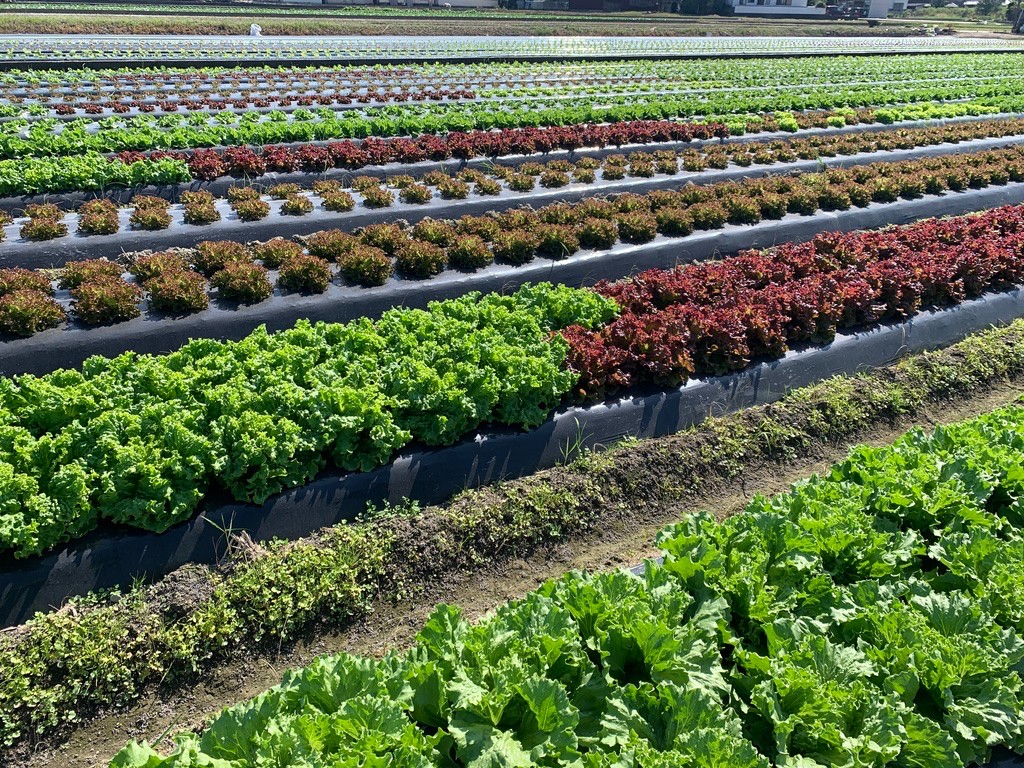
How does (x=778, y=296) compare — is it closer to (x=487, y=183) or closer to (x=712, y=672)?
(x=487, y=183)

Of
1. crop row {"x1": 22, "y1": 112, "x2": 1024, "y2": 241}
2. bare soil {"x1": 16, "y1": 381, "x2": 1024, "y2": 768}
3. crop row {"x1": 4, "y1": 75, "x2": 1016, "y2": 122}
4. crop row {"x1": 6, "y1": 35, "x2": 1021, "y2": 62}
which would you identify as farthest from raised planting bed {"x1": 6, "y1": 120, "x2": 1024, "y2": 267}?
crop row {"x1": 6, "y1": 35, "x2": 1021, "y2": 62}

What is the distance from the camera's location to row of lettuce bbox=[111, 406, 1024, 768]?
11.3 ft

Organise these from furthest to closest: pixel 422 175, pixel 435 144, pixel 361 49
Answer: pixel 361 49 → pixel 435 144 → pixel 422 175

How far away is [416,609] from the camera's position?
236 inches

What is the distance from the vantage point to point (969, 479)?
5641 mm

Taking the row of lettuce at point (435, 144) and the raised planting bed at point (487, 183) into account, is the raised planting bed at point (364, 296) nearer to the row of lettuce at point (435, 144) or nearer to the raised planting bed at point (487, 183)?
the raised planting bed at point (487, 183)

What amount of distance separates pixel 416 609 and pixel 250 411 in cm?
238

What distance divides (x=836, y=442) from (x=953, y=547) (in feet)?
11.8

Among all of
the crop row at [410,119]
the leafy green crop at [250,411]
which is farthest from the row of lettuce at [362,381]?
the crop row at [410,119]

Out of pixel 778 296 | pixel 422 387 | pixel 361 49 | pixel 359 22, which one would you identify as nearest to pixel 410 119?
pixel 778 296

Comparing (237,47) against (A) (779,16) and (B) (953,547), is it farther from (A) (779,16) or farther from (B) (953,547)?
(A) (779,16)

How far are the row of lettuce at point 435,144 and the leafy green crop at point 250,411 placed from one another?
724 centimetres

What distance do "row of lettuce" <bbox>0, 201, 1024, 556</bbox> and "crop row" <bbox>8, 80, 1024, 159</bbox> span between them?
9.31m

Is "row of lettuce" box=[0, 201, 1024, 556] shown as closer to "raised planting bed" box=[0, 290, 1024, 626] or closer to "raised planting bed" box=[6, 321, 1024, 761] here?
"raised planting bed" box=[0, 290, 1024, 626]
